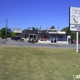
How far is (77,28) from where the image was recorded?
23938 mm

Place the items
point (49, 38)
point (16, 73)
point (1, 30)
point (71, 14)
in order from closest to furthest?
point (16, 73) → point (71, 14) → point (49, 38) → point (1, 30)

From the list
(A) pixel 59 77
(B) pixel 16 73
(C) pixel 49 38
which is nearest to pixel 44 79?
(A) pixel 59 77

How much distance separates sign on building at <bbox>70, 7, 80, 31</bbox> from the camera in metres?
23.9

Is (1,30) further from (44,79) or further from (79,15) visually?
(44,79)

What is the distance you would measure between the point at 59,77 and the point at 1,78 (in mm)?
2451

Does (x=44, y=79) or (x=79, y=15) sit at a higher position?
(x=79, y=15)

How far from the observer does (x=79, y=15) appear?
79.2 ft

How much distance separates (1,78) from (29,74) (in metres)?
1.45

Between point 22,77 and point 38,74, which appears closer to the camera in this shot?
point 22,77

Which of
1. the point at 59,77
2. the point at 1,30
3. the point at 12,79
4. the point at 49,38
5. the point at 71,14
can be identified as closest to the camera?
the point at 12,79

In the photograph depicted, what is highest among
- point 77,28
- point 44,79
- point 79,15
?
point 79,15

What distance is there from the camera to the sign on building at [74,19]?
2390 centimetres

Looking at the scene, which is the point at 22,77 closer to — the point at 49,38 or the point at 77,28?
the point at 77,28

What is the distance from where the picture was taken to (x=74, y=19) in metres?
24.0
